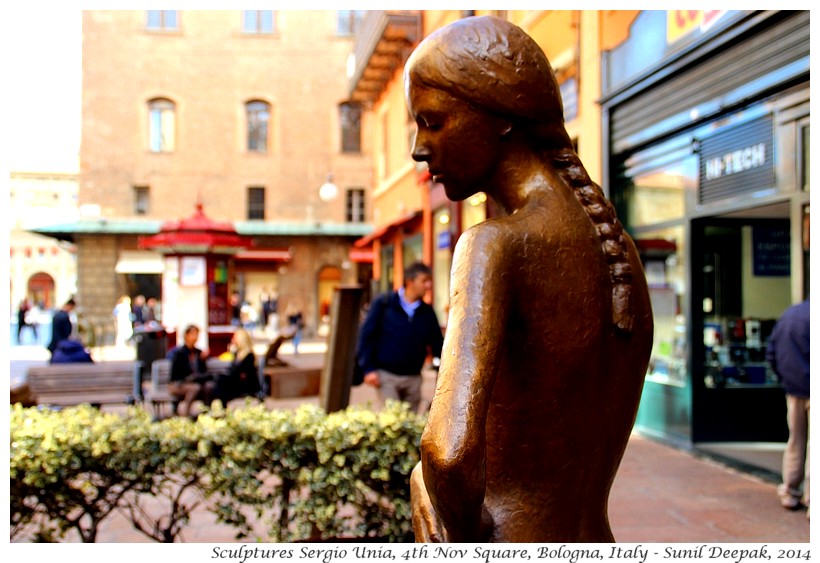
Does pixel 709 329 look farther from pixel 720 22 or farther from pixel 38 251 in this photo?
pixel 38 251

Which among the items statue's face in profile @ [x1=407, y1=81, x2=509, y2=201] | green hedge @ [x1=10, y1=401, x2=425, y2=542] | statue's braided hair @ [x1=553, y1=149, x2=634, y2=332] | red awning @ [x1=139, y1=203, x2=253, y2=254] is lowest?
green hedge @ [x1=10, y1=401, x2=425, y2=542]

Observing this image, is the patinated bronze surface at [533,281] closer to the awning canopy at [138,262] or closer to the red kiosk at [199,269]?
the red kiosk at [199,269]

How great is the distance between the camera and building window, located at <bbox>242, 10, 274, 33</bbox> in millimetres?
29861

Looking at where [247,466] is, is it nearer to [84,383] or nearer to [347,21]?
[84,383]

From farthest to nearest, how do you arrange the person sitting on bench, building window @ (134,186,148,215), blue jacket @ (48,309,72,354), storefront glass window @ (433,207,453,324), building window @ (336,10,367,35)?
building window @ (336,10,367,35)
building window @ (134,186,148,215)
storefront glass window @ (433,207,453,324)
blue jacket @ (48,309,72,354)
the person sitting on bench

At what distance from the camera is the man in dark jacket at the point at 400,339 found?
584cm

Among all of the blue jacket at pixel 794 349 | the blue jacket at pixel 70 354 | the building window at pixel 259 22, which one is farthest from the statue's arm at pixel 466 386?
the building window at pixel 259 22

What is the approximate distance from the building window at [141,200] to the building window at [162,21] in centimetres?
656

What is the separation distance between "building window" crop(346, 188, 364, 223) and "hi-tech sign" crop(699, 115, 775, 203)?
81.6 feet

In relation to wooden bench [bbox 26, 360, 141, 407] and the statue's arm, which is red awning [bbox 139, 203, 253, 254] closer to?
wooden bench [bbox 26, 360, 141, 407]

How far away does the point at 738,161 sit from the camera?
253 inches

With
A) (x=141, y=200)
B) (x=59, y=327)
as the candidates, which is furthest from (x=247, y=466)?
(x=141, y=200)

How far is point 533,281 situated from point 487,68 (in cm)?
41

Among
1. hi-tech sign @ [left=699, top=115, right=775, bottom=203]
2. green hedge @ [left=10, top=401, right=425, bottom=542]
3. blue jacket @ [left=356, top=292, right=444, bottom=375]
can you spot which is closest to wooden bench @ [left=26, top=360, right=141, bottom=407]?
blue jacket @ [left=356, top=292, right=444, bottom=375]
